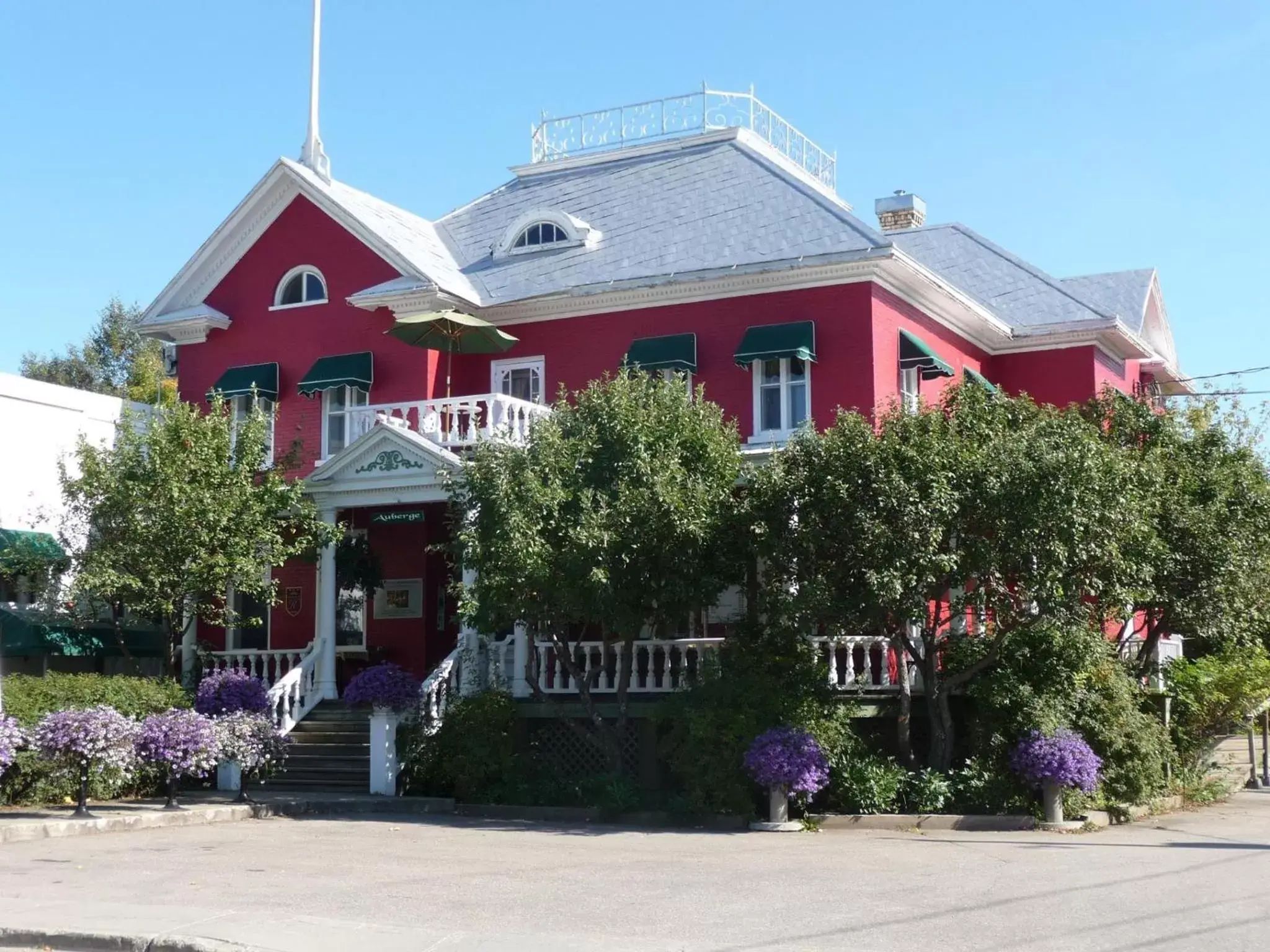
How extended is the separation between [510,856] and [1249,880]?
694 centimetres

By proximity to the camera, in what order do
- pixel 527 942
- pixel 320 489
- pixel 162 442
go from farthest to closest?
pixel 320 489 < pixel 162 442 < pixel 527 942

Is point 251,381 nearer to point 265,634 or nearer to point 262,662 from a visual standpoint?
point 265,634

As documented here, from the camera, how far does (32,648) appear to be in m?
23.1

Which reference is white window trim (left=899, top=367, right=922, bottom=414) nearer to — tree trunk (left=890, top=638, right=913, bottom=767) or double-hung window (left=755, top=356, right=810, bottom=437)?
double-hung window (left=755, top=356, right=810, bottom=437)

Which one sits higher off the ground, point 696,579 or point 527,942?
point 696,579

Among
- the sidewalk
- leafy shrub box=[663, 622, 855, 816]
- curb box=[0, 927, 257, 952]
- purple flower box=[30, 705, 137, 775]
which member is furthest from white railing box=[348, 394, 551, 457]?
curb box=[0, 927, 257, 952]

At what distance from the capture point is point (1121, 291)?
30984mm

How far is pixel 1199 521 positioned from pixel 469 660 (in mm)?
10603

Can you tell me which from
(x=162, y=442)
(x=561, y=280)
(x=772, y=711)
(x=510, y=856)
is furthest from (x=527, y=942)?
(x=561, y=280)

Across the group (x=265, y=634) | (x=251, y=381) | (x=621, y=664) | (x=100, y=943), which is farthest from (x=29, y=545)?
(x=100, y=943)

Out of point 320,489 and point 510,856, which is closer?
point 510,856

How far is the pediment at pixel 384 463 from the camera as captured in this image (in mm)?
22984

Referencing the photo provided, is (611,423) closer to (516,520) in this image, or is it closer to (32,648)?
(516,520)

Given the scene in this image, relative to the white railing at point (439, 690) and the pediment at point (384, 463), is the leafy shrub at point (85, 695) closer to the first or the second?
the white railing at point (439, 690)
